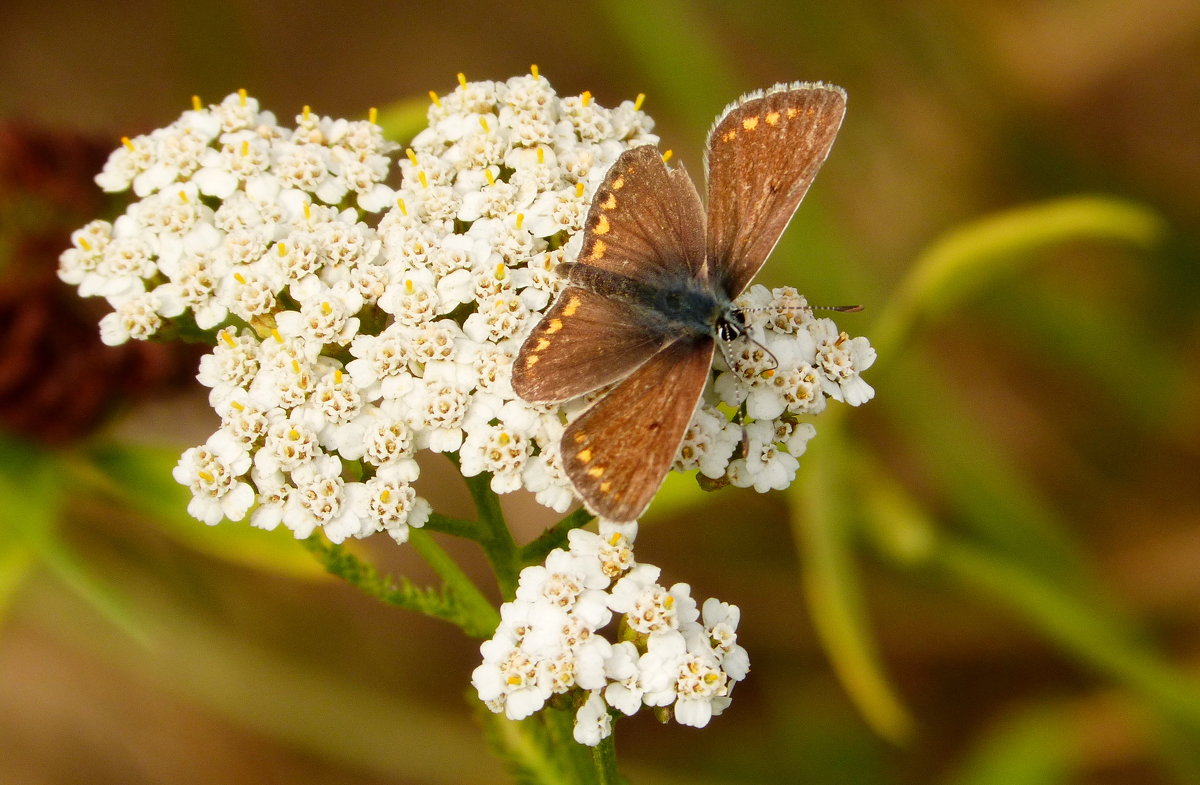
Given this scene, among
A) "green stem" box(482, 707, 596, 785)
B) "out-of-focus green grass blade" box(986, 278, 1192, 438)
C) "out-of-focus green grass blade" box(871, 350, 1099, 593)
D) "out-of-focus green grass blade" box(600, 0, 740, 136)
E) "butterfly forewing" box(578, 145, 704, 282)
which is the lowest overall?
"green stem" box(482, 707, 596, 785)

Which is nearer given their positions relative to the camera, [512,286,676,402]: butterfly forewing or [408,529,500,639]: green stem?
[512,286,676,402]: butterfly forewing

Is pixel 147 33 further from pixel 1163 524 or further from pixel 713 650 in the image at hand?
pixel 1163 524

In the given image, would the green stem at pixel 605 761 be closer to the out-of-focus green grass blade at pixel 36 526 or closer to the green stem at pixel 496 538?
the green stem at pixel 496 538

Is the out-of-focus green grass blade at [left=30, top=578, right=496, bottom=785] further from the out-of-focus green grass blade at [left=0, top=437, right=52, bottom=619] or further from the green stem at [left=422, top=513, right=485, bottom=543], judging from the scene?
the green stem at [left=422, top=513, right=485, bottom=543]

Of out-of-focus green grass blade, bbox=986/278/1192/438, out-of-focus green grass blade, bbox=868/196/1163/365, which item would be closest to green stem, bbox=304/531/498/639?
out-of-focus green grass blade, bbox=868/196/1163/365

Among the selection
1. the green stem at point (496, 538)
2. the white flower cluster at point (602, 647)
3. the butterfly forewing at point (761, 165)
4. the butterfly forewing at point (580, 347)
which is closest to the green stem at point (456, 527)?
the green stem at point (496, 538)

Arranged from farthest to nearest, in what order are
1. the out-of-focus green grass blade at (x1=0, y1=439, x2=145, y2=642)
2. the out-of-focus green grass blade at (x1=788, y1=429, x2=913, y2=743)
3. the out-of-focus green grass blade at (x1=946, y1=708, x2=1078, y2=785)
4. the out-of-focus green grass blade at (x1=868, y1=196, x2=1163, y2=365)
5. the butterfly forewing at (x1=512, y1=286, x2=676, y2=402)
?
the out-of-focus green grass blade at (x1=946, y1=708, x2=1078, y2=785), the out-of-focus green grass blade at (x1=868, y1=196, x2=1163, y2=365), the out-of-focus green grass blade at (x1=788, y1=429, x2=913, y2=743), the out-of-focus green grass blade at (x1=0, y1=439, x2=145, y2=642), the butterfly forewing at (x1=512, y1=286, x2=676, y2=402)
